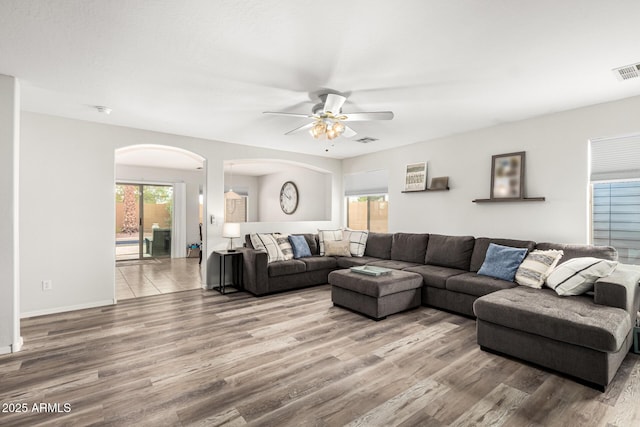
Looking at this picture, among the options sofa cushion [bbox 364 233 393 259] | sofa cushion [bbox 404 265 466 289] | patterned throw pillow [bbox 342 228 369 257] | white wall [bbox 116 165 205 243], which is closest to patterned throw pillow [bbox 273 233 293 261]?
patterned throw pillow [bbox 342 228 369 257]

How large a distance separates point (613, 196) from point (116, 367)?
207 inches

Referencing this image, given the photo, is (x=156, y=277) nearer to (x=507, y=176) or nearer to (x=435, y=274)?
(x=435, y=274)

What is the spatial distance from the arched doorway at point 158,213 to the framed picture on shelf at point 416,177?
484cm

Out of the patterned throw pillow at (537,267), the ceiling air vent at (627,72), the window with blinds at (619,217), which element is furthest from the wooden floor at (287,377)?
the ceiling air vent at (627,72)

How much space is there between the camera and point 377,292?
3.56 metres

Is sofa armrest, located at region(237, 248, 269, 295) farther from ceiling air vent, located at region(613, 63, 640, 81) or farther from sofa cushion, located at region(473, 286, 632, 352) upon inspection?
ceiling air vent, located at region(613, 63, 640, 81)

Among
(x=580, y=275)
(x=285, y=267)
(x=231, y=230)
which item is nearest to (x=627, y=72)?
(x=580, y=275)

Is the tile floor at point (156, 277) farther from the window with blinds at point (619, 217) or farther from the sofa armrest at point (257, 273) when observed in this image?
the window with blinds at point (619, 217)

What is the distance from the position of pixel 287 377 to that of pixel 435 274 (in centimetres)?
247

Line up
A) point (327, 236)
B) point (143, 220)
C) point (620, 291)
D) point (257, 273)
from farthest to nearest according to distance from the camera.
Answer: point (143, 220) → point (327, 236) → point (257, 273) → point (620, 291)

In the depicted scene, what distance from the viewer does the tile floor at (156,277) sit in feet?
16.7

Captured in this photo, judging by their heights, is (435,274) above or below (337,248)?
below

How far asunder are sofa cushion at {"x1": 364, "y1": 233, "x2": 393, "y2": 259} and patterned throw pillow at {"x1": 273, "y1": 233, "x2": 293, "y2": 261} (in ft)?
4.68

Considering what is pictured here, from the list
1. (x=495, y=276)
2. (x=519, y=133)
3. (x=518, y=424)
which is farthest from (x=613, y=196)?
(x=518, y=424)
